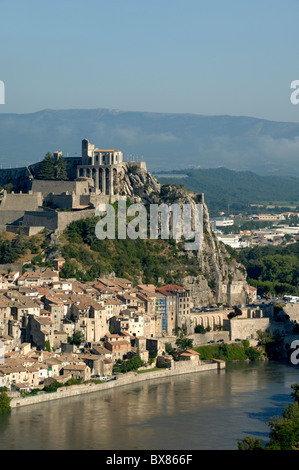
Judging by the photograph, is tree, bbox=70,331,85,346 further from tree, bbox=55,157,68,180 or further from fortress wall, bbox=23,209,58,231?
tree, bbox=55,157,68,180

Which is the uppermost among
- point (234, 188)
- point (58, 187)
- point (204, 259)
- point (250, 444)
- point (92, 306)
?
point (234, 188)

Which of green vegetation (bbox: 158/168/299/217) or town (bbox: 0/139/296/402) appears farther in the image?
green vegetation (bbox: 158/168/299/217)

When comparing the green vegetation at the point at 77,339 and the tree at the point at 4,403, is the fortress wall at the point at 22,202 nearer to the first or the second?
the green vegetation at the point at 77,339

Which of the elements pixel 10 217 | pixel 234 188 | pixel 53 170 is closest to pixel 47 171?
pixel 53 170

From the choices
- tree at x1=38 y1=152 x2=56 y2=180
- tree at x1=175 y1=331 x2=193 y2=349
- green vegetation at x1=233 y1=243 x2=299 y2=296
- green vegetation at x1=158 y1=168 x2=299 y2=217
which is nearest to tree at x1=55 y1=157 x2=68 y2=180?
tree at x1=38 y1=152 x2=56 y2=180

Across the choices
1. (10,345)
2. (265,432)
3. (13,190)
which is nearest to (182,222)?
(13,190)

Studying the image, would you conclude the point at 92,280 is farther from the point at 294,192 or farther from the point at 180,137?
the point at 180,137

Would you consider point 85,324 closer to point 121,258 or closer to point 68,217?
point 121,258
